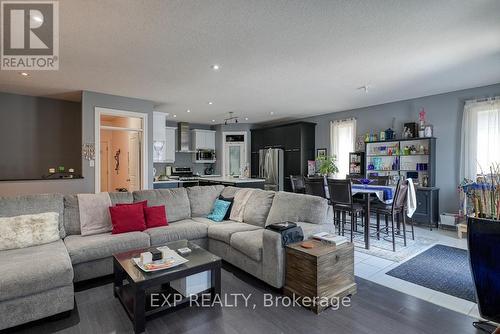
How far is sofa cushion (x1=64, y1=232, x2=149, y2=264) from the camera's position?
8.68 feet

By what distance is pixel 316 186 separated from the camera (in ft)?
14.6

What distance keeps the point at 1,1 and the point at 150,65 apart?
156 cm

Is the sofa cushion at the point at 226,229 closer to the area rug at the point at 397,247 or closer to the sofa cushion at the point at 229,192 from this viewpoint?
the sofa cushion at the point at 229,192

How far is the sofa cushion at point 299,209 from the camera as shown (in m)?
3.02

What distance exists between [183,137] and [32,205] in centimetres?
584

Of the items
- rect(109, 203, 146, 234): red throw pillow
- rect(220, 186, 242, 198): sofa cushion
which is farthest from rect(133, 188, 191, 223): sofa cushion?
rect(220, 186, 242, 198): sofa cushion

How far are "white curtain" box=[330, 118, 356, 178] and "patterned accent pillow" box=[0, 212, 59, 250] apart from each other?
6187 mm

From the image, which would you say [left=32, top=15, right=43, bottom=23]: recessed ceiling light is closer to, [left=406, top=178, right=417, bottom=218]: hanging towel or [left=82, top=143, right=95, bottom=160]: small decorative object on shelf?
[left=82, top=143, right=95, bottom=160]: small decorative object on shelf

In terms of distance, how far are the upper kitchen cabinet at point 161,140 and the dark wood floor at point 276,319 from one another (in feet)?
14.9

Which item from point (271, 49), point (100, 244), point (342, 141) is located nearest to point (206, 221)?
point (100, 244)

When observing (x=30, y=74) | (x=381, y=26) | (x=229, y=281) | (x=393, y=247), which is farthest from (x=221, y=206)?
(x=30, y=74)

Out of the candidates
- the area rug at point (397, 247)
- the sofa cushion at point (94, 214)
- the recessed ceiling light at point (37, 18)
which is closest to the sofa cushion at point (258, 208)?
the area rug at point (397, 247)

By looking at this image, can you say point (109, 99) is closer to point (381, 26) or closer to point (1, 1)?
point (1, 1)

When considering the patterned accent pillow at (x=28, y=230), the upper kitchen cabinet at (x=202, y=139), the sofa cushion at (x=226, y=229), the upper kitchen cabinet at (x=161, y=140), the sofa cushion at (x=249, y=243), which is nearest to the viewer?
the patterned accent pillow at (x=28, y=230)
